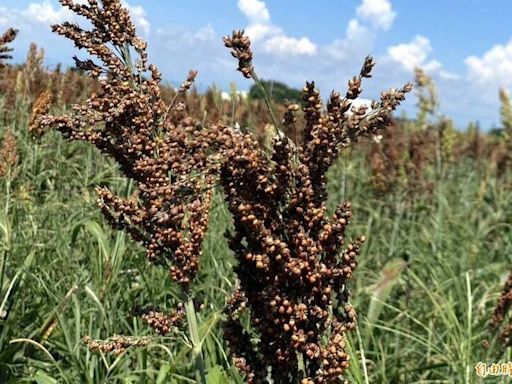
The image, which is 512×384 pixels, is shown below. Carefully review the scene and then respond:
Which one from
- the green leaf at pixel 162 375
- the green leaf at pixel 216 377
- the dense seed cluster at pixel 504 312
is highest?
the dense seed cluster at pixel 504 312

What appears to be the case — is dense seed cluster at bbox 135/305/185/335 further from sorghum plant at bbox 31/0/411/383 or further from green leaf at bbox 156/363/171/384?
green leaf at bbox 156/363/171/384

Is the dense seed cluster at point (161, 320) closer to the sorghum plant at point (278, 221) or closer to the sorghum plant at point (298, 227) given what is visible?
the sorghum plant at point (278, 221)

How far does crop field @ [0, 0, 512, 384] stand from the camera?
1.72 m

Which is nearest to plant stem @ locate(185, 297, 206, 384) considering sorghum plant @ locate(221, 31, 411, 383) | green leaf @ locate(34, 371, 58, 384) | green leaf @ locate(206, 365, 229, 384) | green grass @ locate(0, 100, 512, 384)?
green grass @ locate(0, 100, 512, 384)

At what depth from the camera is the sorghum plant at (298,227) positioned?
168 cm

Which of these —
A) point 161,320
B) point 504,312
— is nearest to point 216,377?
point 161,320

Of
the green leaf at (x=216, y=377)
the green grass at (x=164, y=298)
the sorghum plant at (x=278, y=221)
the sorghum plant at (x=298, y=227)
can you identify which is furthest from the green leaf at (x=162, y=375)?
the sorghum plant at (x=298, y=227)

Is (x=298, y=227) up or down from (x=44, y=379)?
up

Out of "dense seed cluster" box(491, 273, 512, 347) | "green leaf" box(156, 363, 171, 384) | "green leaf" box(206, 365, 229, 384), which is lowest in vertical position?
"green leaf" box(156, 363, 171, 384)

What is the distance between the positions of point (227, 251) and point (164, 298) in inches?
28.5

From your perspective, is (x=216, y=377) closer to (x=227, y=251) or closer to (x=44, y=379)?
(x=44, y=379)

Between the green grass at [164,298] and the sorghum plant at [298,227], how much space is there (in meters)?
0.37

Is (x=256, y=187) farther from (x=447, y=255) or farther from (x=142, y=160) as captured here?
(x=447, y=255)

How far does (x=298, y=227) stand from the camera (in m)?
1.71
